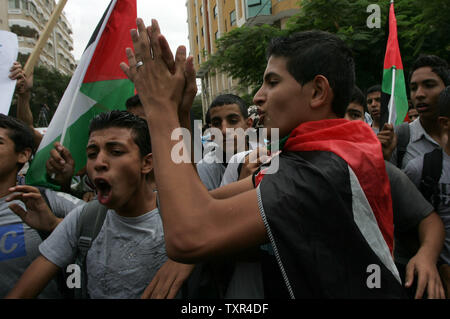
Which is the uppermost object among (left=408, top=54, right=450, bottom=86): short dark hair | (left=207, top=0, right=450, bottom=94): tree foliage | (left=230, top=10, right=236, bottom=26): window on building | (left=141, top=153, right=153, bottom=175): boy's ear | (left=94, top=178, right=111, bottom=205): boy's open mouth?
(left=230, top=10, right=236, bottom=26): window on building

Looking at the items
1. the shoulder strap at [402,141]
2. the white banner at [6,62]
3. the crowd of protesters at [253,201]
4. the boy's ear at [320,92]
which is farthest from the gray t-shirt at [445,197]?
the white banner at [6,62]

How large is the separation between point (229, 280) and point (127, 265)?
0.50 m

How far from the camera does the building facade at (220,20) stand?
878 inches

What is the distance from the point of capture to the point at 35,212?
201cm

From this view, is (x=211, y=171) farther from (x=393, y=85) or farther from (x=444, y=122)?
(x=393, y=85)

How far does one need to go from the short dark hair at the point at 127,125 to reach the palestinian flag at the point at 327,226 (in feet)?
3.64

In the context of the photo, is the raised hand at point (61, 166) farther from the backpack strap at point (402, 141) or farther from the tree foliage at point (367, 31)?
the tree foliage at point (367, 31)

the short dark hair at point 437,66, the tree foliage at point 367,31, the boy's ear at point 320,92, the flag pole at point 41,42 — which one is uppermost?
the tree foliage at point 367,31

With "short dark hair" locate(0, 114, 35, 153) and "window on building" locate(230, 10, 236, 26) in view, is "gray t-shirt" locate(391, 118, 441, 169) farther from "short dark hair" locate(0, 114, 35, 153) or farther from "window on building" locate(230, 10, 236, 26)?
"window on building" locate(230, 10, 236, 26)

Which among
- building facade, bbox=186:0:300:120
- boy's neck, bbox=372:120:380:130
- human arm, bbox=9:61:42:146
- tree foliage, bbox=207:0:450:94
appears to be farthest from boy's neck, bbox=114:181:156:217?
building facade, bbox=186:0:300:120

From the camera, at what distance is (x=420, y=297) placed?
1.58m

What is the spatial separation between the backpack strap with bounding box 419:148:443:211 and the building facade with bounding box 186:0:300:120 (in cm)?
1278

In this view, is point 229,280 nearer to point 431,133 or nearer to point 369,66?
point 431,133

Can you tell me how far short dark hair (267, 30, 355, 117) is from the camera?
4.49 ft
